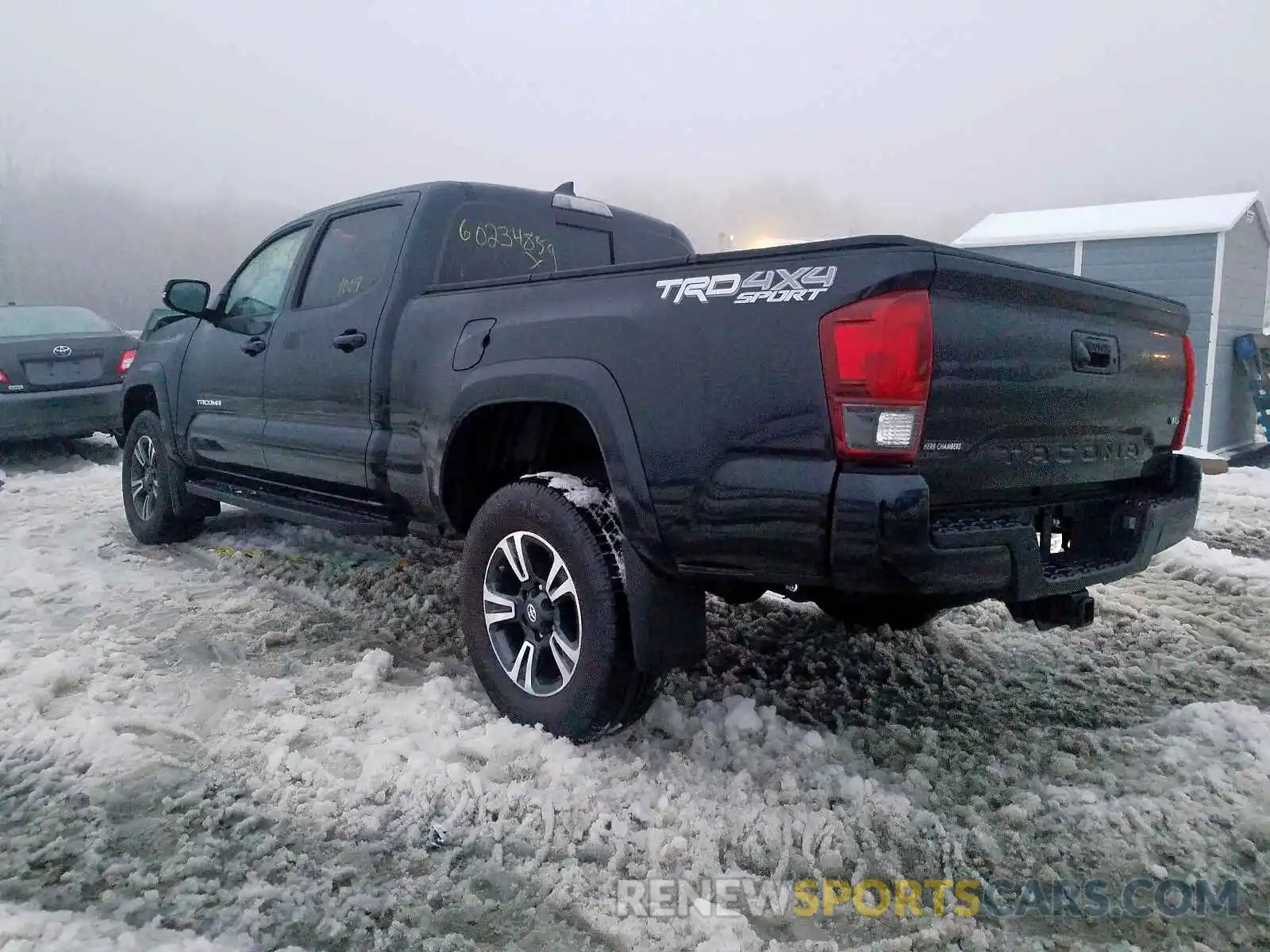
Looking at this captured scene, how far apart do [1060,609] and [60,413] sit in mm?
8739

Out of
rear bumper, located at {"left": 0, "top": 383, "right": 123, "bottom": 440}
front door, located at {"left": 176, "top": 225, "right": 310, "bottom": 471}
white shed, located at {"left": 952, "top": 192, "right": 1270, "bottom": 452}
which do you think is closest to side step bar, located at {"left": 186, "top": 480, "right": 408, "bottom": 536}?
front door, located at {"left": 176, "top": 225, "right": 310, "bottom": 471}

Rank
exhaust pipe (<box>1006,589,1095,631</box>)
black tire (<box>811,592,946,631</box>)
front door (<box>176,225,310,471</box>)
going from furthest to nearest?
front door (<box>176,225,310,471</box>), black tire (<box>811,592,946,631</box>), exhaust pipe (<box>1006,589,1095,631</box>)

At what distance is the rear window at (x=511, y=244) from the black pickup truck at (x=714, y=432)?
2cm

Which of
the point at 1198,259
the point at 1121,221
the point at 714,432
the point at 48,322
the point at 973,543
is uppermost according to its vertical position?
the point at 1121,221

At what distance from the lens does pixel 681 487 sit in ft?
8.18

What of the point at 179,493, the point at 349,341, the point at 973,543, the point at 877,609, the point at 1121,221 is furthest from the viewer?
the point at 1121,221

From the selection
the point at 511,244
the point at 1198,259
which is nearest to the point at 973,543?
the point at 511,244

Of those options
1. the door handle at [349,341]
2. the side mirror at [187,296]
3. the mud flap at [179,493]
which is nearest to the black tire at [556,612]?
the door handle at [349,341]

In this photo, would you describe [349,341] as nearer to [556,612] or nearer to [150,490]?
[556,612]

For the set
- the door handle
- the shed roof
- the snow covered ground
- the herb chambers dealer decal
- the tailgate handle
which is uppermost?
the shed roof

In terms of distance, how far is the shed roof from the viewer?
11188mm

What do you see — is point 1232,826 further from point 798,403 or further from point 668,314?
point 668,314

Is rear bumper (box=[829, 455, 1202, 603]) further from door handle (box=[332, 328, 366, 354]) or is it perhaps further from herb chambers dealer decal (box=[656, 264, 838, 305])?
door handle (box=[332, 328, 366, 354])

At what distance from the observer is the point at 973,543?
7.50 ft
